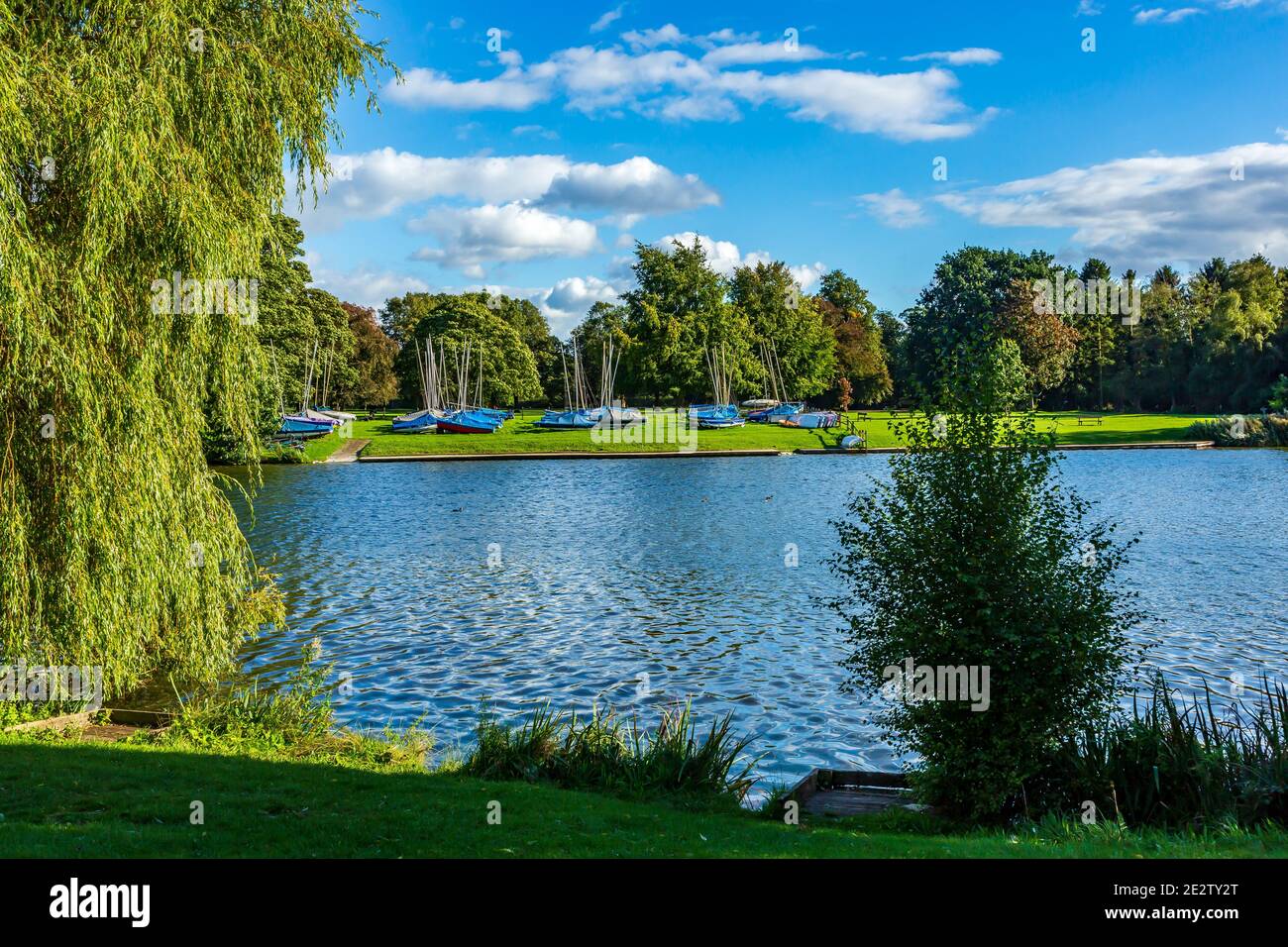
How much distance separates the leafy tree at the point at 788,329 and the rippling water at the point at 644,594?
58.3m

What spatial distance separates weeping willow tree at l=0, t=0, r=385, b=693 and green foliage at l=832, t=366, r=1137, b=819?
9.35 meters

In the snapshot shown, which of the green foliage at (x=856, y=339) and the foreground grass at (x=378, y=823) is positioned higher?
the green foliage at (x=856, y=339)

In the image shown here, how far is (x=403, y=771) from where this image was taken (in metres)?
11.4

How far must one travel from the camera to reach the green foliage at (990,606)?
9.98 meters

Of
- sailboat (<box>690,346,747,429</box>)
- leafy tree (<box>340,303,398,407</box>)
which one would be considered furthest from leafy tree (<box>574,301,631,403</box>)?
leafy tree (<box>340,303,398,407</box>)

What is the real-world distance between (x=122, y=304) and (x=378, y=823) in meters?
8.08

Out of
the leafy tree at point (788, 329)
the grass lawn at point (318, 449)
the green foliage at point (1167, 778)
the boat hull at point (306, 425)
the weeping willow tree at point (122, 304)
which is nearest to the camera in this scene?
the green foliage at point (1167, 778)

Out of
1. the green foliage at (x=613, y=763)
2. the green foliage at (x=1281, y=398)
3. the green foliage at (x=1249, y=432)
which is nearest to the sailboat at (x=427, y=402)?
the green foliage at (x=1249, y=432)

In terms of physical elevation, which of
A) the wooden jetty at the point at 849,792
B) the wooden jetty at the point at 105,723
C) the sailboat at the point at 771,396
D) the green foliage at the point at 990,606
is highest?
the sailboat at the point at 771,396

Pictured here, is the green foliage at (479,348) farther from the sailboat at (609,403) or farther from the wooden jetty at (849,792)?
the wooden jetty at (849,792)

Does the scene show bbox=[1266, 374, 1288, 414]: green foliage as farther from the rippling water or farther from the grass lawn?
the grass lawn

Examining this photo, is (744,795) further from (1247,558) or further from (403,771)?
(1247,558)

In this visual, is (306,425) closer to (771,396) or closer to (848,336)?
(771,396)

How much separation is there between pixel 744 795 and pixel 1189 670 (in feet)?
33.1
